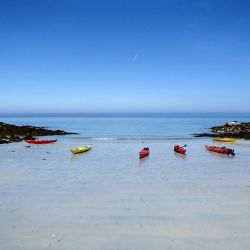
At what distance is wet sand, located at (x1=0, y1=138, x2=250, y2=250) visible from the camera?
34.1 ft

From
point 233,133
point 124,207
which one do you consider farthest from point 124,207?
point 233,133

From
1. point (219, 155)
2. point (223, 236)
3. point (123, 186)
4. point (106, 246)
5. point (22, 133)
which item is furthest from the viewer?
point (22, 133)

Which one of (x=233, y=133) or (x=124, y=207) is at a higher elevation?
(x=124, y=207)

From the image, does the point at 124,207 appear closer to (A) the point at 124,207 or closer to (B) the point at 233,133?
(A) the point at 124,207

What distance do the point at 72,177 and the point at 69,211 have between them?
7.85m

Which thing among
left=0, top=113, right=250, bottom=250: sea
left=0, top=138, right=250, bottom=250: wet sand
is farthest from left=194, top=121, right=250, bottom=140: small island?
left=0, top=113, right=250, bottom=250: sea

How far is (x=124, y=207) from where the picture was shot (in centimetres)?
1411

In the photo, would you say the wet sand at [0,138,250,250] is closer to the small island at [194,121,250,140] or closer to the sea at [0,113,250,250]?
the sea at [0,113,250,250]

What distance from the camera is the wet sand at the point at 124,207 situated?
10.4 metres

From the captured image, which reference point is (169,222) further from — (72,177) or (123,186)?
(72,177)

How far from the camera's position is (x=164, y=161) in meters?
29.0

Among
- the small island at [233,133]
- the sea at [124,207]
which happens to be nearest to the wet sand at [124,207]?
the sea at [124,207]

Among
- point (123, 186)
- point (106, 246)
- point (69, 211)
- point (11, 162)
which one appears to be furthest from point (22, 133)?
point (106, 246)

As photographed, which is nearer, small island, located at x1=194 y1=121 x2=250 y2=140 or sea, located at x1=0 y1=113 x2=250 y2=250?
→ sea, located at x1=0 y1=113 x2=250 y2=250
